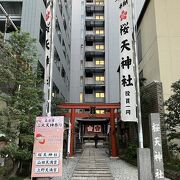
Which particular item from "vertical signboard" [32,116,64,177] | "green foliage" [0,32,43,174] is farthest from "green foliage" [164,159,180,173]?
"green foliage" [0,32,43,174]

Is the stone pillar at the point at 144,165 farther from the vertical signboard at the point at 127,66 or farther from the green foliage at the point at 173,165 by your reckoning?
the green foliage at the point at 173,165

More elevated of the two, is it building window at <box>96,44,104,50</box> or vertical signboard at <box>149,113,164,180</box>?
building window at <box>96,44,104,50</box>

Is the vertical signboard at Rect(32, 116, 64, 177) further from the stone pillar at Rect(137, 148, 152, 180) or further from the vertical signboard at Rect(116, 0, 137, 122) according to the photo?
the stone pillar at Rect(137, 148, 152, 180)

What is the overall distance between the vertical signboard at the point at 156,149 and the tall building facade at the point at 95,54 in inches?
1211

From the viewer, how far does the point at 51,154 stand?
29.2 ft

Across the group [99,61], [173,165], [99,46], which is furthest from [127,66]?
[99,46]

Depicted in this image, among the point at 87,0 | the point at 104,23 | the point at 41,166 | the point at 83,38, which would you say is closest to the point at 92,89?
the point at 83,38

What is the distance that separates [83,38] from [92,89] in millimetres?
10223

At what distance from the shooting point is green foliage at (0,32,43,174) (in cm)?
982

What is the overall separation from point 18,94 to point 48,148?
290cm

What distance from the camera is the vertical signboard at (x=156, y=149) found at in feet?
26.2

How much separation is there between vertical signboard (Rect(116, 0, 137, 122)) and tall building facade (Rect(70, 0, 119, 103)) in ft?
97.6

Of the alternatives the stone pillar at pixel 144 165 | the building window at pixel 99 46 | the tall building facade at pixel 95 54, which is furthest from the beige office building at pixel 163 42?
the building window at pixel 99 46

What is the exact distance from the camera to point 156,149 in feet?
27.1
